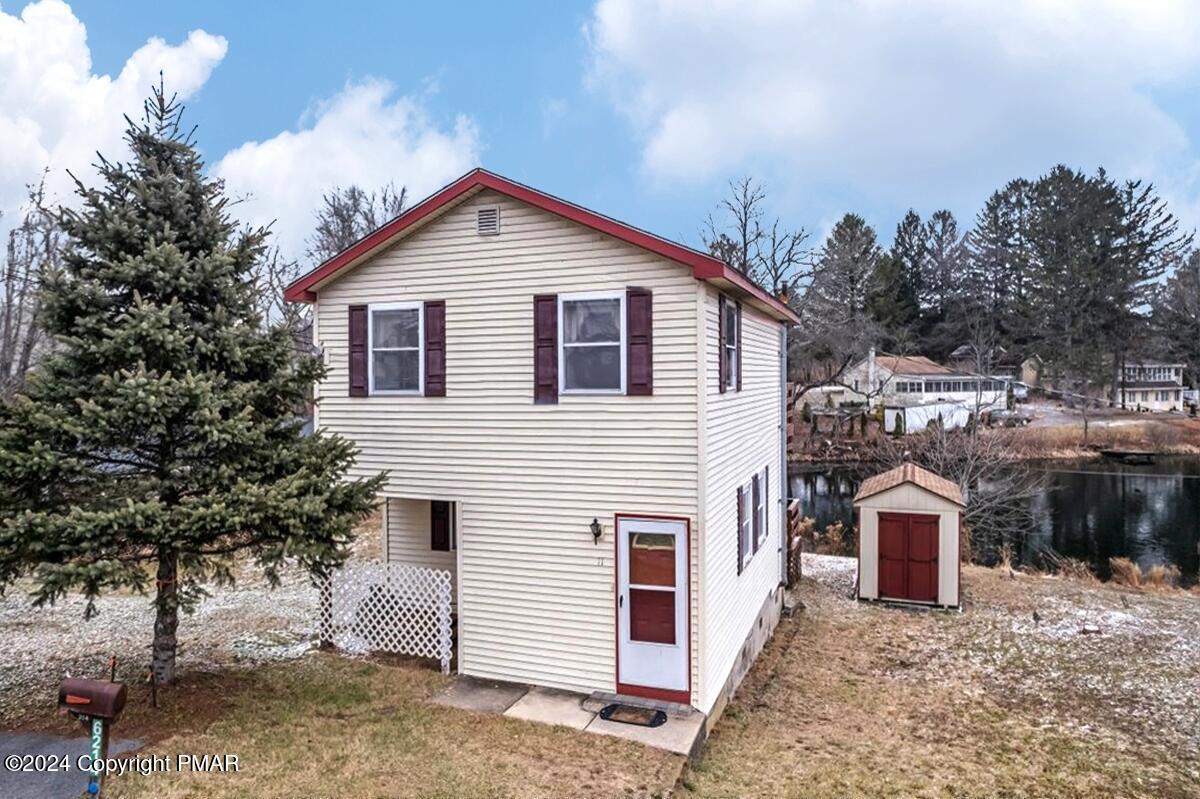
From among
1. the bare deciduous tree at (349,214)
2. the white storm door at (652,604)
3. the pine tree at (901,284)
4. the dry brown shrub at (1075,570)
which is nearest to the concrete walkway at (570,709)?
the white storm door at (652,604)

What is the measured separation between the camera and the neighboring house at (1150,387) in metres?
47.0

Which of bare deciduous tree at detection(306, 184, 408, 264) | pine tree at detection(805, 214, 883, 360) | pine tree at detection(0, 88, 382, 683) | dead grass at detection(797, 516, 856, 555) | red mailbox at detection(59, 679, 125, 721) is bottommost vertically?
dead grass at detection(797, 516, 856, 555)

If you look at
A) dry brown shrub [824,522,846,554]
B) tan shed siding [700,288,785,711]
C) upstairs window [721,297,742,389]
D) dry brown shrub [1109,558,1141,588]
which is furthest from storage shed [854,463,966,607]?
dry brown shrub [824,522,846,554]

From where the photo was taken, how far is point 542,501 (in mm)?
7320

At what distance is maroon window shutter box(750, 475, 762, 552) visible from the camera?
950 cm

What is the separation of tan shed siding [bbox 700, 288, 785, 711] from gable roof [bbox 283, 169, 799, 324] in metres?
0.40

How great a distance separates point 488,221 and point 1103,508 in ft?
82.4

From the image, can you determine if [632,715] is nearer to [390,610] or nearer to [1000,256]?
[390,610]

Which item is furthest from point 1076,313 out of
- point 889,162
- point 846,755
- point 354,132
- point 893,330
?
point 846,755

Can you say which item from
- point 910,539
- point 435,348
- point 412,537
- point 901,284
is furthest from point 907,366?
point 435,348

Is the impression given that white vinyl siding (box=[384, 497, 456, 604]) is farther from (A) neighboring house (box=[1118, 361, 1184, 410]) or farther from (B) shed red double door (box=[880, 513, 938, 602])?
(A) neighboring house (box=[1118, 361, 1184, 410])

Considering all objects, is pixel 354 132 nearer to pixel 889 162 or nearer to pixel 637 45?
pixel 637 45

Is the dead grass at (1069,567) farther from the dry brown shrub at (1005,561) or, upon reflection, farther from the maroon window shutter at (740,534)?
the maroon window shutter at (740,534)

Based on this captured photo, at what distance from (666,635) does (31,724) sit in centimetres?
564
